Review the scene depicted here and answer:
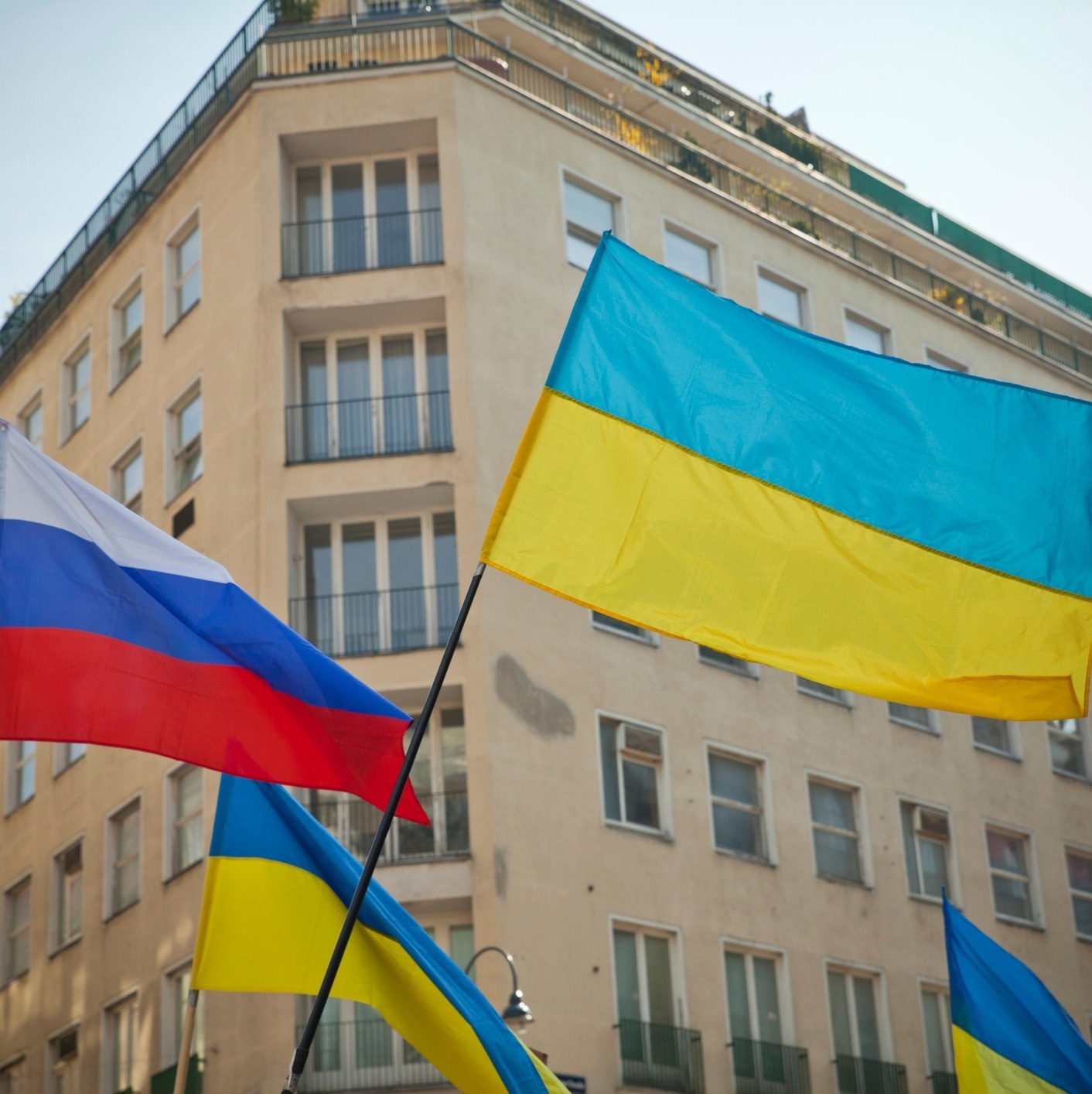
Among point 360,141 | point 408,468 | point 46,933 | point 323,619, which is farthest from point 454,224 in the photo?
point 46,933

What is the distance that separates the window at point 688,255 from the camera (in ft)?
113

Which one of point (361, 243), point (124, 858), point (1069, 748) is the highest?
point (361, 243)

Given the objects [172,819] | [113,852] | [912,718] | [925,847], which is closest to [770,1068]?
[925,847]

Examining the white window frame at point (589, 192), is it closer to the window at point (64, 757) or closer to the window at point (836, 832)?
the window at point (836, 832)

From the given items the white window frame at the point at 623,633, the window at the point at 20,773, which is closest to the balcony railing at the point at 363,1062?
the white window frame at the point at 623,633

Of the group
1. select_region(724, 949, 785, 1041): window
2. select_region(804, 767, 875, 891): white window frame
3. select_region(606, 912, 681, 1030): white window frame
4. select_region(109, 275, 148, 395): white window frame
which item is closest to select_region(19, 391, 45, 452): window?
select_region(109, 275, 148, 395): white window frame

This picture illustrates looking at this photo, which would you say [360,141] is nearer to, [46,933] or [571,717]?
[571,717]

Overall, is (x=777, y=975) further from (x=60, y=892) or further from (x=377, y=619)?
(x=60, y=892)

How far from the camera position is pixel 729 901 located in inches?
1160

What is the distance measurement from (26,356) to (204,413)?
945 centimetres

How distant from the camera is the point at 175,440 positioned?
3244 centimetres

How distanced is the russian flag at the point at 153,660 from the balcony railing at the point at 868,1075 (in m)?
21.7

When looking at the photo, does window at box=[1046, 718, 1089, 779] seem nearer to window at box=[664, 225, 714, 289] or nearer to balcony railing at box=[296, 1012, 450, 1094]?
window at box=[664, 225, 714, 289]

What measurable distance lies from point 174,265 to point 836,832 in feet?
52.2
